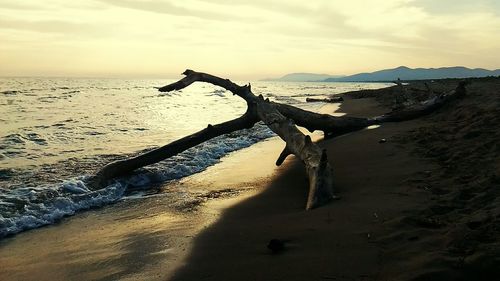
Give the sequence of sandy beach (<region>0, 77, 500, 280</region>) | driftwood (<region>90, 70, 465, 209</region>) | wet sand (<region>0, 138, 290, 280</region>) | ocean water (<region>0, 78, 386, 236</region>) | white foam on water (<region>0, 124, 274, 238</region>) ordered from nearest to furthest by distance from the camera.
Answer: sandy beach (<region>0, 77, 500, 280</region>)
wet sand (<region>0, 138, 290, 280</region>)
driftwood (<region>90, 70, 465, 209</region>)
white foam on water (<region>0, 124, 274, 238</region>)
ocean water (<region>0, 78, 386, 236</region>)

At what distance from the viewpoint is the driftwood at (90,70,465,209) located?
5.38 metres

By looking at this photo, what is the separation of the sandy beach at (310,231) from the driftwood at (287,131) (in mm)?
408

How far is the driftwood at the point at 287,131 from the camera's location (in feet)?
17.6

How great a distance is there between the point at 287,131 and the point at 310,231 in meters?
3.96

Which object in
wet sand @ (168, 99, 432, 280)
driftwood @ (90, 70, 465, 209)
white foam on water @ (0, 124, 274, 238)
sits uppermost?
driftwood @ (90, 70, 465, 209)

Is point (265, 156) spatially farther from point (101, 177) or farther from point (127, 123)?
point (127, 123)

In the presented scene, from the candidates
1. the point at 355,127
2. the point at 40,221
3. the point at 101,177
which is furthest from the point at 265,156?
the point at 40,221

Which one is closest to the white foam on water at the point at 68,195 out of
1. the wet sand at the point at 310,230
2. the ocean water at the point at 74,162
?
the ocean water at the point at 74,162

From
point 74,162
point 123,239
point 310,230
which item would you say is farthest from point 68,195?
point 310,230

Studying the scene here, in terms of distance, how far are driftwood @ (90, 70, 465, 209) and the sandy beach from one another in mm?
408

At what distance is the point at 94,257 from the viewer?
14.1 ft

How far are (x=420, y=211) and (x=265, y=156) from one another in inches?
266

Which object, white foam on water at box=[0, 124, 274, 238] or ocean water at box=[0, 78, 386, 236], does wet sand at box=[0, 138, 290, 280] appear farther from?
ocean water at box=[0, 78, 386, 236]

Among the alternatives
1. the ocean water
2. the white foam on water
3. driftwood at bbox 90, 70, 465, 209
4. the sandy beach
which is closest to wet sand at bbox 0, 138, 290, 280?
the sandy beach
